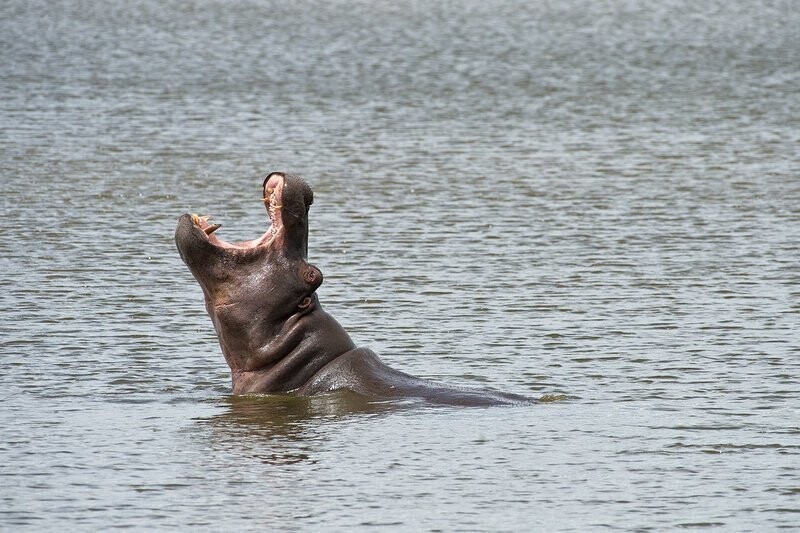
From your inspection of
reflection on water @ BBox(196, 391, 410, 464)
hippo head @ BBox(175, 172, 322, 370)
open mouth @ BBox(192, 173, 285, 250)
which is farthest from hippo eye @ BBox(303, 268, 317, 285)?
reflection on water @ BBox(196, 391, 410, 464)

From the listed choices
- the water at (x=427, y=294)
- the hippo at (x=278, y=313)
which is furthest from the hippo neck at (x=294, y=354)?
the water at (x=427, y=294)

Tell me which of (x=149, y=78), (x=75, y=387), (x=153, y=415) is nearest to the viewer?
(x=153, y=415)

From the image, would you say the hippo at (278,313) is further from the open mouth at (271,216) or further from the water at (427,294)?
the water at (427,294)

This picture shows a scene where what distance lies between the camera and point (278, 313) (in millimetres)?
11062

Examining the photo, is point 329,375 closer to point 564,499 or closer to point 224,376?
point 224,376

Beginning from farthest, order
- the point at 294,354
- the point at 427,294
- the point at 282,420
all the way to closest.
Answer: the point at 427,294, the point at 294,354, the point at 282,420

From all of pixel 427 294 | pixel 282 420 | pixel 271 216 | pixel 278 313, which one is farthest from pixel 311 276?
pixel 427 294

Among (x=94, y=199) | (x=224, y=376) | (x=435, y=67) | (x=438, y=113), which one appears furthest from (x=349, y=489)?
(x=435, y=67)

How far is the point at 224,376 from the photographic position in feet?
39.6

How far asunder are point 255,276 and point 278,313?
0.25m

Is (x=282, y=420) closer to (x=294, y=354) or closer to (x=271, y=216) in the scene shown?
(x=294, y=354)

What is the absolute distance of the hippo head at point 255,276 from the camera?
11.0m

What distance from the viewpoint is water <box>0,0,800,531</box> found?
9.27 metres

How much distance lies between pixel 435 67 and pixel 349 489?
27381mm
